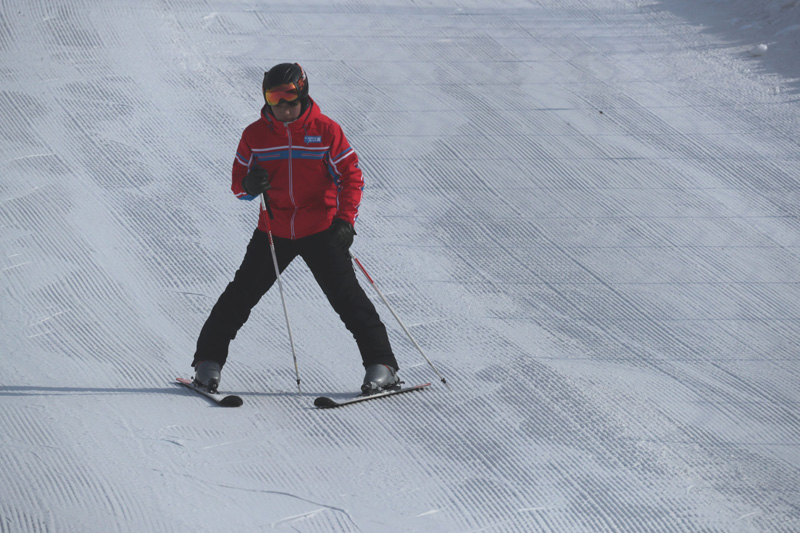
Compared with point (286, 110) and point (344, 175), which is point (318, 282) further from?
point (286, 110)

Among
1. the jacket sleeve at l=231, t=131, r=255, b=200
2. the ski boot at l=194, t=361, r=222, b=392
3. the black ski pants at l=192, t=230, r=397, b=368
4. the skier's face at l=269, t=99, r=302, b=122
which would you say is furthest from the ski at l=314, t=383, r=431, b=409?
the skier's face at l=269, t=99, r=302, b=122

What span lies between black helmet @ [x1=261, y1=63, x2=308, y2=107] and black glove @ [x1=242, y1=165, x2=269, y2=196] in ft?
0.90

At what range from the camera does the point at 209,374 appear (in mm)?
3594

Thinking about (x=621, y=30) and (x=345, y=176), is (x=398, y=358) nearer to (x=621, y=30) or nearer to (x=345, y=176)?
(x=345, y=176)

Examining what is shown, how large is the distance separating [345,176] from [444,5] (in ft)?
18.5

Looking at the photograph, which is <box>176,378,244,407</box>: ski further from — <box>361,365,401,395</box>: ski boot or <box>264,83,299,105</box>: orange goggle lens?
<box>264,83,299,105</box>: orange goggle lens

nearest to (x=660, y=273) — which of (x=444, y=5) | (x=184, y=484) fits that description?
(x=184, y=484)

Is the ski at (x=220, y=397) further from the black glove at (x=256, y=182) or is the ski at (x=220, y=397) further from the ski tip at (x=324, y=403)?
the black glove at (x=256, y=182)

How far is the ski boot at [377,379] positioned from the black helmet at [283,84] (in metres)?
1.23

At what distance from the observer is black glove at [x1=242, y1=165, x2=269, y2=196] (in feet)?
10.6

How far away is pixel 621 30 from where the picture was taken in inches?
311

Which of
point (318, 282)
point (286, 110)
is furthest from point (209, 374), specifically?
point (286, 110)

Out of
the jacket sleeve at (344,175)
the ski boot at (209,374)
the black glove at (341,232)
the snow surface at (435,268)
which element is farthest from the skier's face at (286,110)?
the snow surface at (435,268)

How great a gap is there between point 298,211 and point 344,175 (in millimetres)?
249
